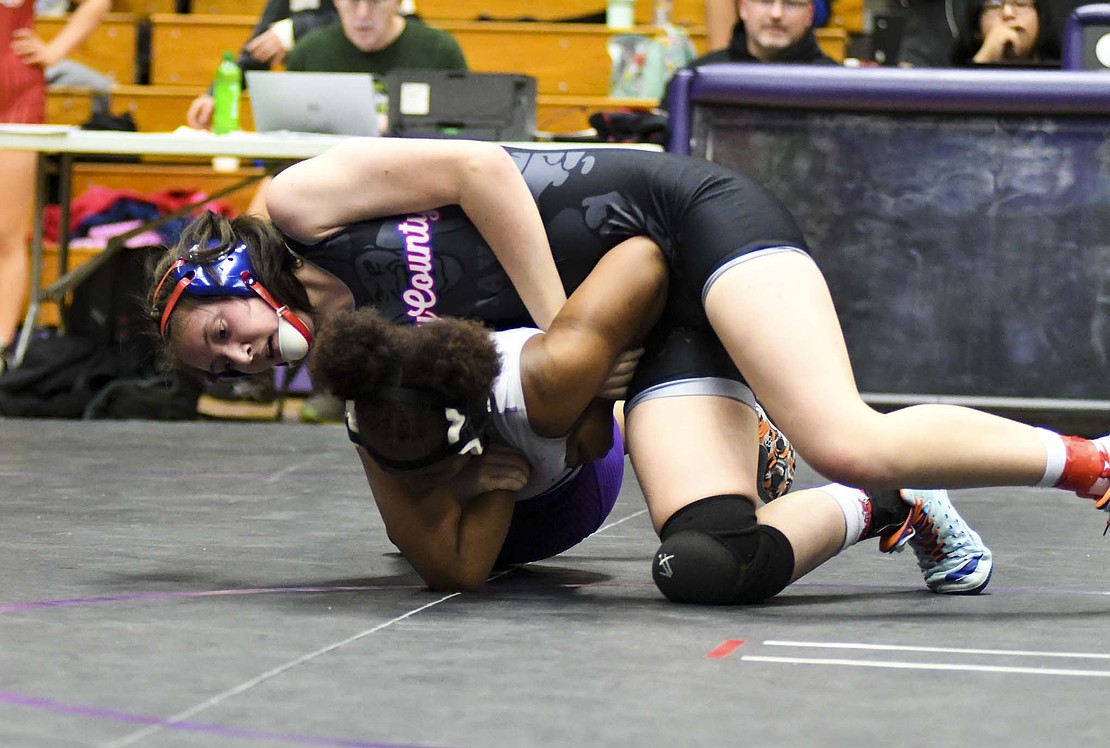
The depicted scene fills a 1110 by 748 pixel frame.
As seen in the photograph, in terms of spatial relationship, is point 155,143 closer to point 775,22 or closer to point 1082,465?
point 775,22

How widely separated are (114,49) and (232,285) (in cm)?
531

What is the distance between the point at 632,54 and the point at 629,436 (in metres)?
4.24

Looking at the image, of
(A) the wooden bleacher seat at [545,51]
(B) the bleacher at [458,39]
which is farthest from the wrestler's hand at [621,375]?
(A) the wooden bleacher seat at [545,51]

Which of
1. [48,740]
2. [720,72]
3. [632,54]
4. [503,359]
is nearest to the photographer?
[48,740]

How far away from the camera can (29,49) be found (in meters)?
5.43

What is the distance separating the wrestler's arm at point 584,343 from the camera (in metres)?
2.17

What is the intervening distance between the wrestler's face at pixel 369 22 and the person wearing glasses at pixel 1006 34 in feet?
6.34

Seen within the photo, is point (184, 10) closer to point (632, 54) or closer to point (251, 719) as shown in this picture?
point (632, 54)

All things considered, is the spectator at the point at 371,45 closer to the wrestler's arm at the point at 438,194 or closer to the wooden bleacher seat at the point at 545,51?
the wooden bleacher seat at the point at 545,51

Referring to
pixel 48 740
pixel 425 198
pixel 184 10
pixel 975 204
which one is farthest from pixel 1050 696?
pixel 184 10

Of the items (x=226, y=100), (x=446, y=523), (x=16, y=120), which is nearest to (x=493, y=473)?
(x=446, y=523)

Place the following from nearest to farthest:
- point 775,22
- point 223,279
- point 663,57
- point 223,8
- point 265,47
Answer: point 223,279, point 775,22, point 265,47, point 663,57, point 223,8

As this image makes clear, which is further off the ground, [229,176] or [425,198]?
[425,198]

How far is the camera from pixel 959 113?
14.4 ft
